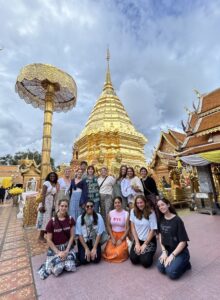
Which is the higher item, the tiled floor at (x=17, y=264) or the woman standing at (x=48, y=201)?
the woman standing at (x=48, y=201)

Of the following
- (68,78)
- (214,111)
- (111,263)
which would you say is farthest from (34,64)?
(214,111)

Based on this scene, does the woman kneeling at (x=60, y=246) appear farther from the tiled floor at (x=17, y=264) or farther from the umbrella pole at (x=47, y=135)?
the umbrella pole at (x=47, y=135)

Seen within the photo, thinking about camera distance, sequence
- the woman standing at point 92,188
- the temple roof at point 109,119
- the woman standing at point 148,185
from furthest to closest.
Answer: the temple roof at point 109,119 < the woman standing at point 148,185 < the woman standing at point 92,188

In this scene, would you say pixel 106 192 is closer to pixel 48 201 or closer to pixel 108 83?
pixel 48 201

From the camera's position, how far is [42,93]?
327 inches

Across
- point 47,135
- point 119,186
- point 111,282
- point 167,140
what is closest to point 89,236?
point 111,282

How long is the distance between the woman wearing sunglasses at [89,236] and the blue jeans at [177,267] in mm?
975

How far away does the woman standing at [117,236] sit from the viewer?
2.70 m

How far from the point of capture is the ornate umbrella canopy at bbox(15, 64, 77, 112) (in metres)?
6.57

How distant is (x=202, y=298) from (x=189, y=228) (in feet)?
10.1

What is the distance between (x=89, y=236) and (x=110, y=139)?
12022mm

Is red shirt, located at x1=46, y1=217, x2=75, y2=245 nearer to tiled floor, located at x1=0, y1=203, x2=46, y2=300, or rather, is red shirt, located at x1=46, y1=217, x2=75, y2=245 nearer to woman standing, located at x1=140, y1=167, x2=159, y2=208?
tiled floor, located at x1=0, y1=203, x2=46, y2=300

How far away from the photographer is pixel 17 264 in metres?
2.72


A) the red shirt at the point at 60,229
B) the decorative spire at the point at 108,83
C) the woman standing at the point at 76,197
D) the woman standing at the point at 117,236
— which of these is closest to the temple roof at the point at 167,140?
the decorative spire at the point at 108,83
